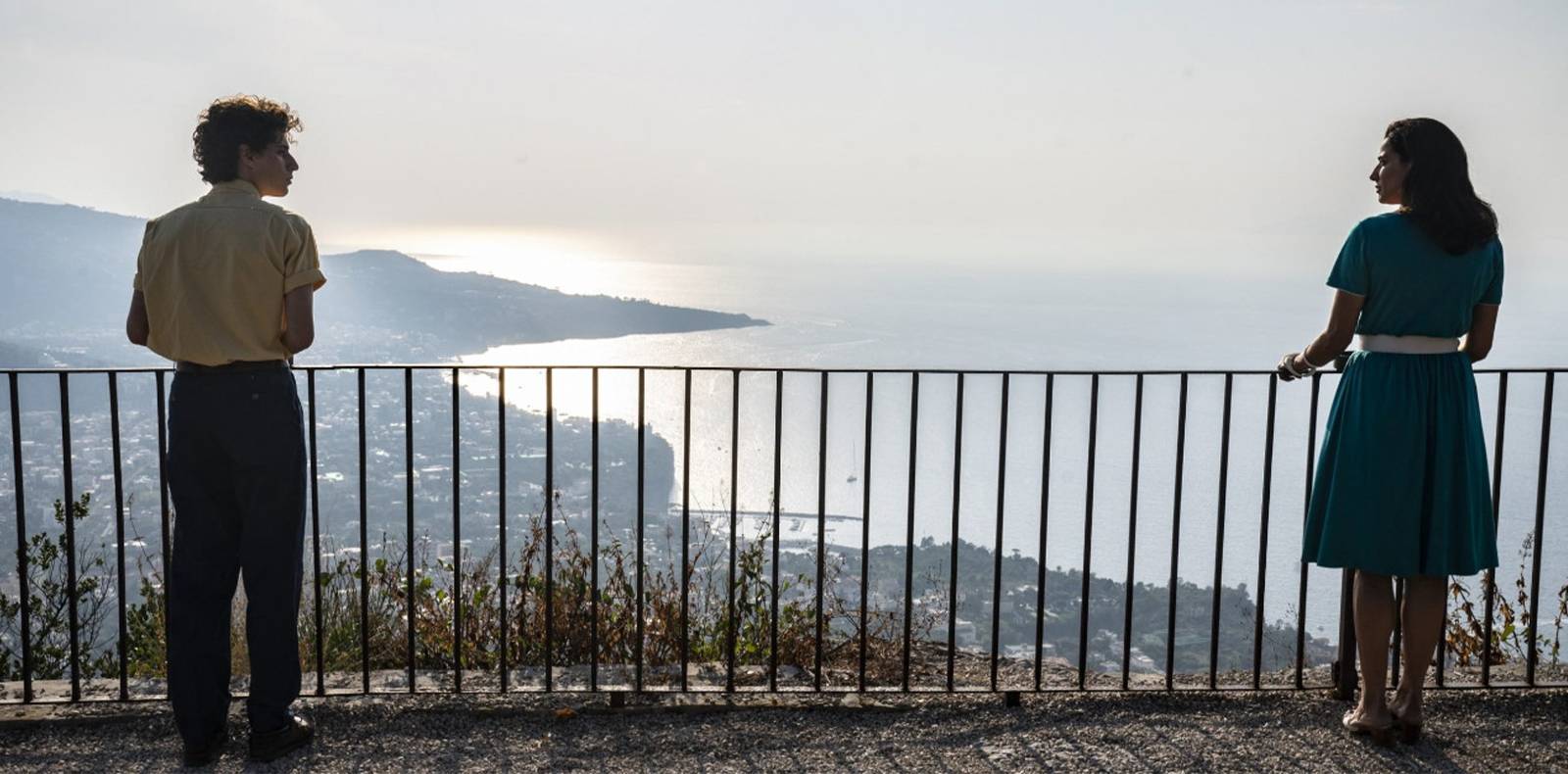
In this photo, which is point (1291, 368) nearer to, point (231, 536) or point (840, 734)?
point (840, 734)

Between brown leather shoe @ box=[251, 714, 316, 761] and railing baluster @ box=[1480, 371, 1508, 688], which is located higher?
railing baluster @ box=[1480, 371, 1508, 688]

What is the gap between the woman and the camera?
3.13 m

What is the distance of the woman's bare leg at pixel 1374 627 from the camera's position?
3.37 metres

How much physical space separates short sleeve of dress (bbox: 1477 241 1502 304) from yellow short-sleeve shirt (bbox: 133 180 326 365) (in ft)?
10.0

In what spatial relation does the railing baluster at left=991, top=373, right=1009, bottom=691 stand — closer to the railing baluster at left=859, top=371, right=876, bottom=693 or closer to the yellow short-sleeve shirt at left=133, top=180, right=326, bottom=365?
the railing baluster at left=859, top=371, right=876, bottom=693

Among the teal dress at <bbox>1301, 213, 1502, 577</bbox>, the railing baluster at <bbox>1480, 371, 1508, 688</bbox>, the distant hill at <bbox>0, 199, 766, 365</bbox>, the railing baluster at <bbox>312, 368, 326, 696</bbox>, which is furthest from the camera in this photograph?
the distant hill at <bbox>0, 199, 766, 365</bbox>

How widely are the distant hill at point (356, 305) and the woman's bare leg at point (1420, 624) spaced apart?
10126 mm

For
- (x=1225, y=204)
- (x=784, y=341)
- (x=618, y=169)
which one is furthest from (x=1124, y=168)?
(x=618, y=169)

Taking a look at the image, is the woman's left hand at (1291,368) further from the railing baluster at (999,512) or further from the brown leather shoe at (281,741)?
the brown leather shoe at (281,741)

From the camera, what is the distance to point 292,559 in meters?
3.21

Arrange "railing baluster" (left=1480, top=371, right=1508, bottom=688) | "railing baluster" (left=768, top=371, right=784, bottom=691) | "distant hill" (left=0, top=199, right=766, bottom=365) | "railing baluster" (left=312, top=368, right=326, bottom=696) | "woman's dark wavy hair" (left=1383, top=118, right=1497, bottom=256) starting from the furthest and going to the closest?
1. "distant hill" (left=0, top=199, right=766, bottom=365)
2. "railing baluster" (left=1480, top=371, right=1508, bottom=688)
3. "railing baluster" (left=768, top=371, right=784, bottom=691)
4. "railing baluster" (left=312, top=368, right=326, bottom=696)
5. "woman's dark wavy hair" (left=1383, top=118, right=1497, bottom=256)

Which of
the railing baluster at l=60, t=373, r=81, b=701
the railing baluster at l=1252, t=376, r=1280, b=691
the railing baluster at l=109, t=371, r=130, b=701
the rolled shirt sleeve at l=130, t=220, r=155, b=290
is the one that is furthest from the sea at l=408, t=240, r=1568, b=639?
the railing baluster at l=60, t=373, r=81, b=701

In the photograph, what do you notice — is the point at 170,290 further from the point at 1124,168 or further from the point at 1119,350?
the point at 1119,350

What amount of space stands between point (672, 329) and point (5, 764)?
519 inches
